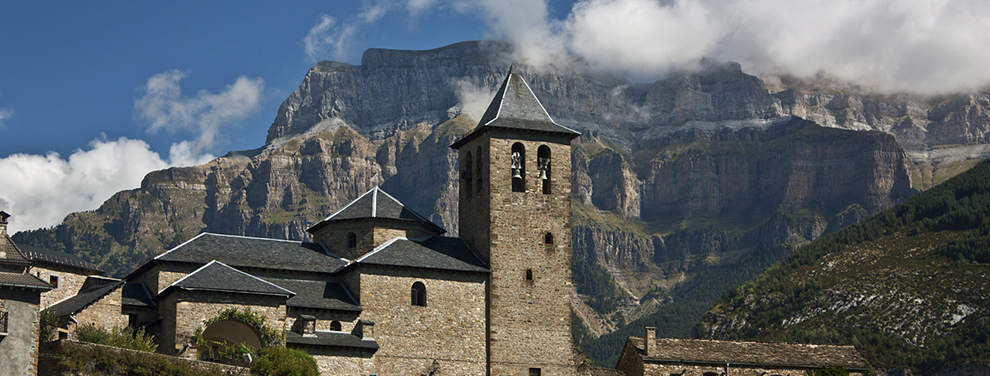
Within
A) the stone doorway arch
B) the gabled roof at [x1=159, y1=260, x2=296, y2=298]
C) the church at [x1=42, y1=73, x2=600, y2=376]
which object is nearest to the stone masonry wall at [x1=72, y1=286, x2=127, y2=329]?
the church at [x1=42, y1=73, x2=600, y2=376]

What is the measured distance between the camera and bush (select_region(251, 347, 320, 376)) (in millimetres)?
50344

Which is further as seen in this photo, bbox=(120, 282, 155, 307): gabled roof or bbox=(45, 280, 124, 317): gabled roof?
bbox=(120, 282, 155, 307): gabled roof

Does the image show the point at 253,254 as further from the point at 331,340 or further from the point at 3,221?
the point at 3,221

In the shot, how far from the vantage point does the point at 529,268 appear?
61.1 metres

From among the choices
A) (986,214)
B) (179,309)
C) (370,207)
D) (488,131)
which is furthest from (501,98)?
(986,214)

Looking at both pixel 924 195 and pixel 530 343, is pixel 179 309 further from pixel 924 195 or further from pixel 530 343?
pixel 924 195

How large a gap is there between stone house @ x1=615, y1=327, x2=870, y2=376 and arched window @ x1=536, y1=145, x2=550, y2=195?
34.6ft

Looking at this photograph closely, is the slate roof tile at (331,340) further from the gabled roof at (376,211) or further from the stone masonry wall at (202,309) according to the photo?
the gabled roof at (376,211)

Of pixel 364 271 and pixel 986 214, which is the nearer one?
pixel 364 271

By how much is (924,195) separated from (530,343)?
139 metres

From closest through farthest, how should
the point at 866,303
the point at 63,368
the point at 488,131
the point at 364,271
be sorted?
1. the point at 63,368
2. the point at 364,271
3. the point at 488,131
4. the point at 866,303

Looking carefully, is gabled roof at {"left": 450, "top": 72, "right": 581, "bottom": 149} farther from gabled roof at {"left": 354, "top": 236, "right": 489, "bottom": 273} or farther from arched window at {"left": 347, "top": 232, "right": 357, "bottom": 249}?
arched window at {"left": 347, "top": 232, "right": 357, "bottom": 249}

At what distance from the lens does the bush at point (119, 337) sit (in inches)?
2008

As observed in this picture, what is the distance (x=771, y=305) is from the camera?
158 metres
